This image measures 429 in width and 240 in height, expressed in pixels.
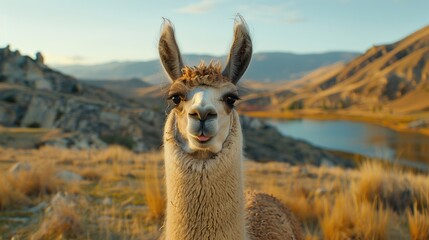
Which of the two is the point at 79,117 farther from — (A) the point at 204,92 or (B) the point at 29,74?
(A) the point at 204,92

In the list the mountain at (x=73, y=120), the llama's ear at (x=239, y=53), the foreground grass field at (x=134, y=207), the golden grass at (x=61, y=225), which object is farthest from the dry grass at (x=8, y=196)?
the mountain at (x=73, y=120)

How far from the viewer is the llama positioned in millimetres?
2762

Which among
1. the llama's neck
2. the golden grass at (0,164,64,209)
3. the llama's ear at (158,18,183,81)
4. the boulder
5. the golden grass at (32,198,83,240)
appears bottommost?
the golden grass at (32,198,83,240)

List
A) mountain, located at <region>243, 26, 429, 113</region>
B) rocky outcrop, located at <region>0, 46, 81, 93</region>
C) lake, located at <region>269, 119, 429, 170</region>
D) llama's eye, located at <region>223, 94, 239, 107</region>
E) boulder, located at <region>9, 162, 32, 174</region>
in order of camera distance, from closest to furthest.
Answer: llama's eye, located at <region>223, 94, 239, 107</region> → boulder, located at <region>9, 162, 32, 174</region> → rocky outcrop, located at <region>0, 46, 81, 93</region> → lake, located at <region>269, 119, 429, 170</region> → mountain, located at <region>243, 26, 429, 113</region>

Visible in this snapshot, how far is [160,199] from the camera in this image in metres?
6.01

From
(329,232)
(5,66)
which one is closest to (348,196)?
(329,232)

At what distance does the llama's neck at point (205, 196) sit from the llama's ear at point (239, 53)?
52cm

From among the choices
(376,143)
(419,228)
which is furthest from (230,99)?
(376,143)

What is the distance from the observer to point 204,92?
2.79 m

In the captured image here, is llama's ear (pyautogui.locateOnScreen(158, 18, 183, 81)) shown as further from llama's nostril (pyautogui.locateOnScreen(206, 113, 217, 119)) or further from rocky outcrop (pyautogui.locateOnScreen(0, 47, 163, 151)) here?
rocky outcrop (pyautogui.locateOnScreen(0, 47, 163, 151))

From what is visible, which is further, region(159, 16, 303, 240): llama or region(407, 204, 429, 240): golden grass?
region(407, 204, 429, 240): golden grass

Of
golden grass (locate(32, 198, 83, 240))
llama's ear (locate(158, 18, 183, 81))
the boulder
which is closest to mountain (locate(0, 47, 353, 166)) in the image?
the boulder

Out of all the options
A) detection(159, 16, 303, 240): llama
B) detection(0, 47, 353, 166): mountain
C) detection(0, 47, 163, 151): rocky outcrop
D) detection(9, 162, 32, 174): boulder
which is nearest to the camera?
detection(159, 16, 303, 240): llama

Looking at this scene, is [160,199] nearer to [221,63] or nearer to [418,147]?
[221,63]
